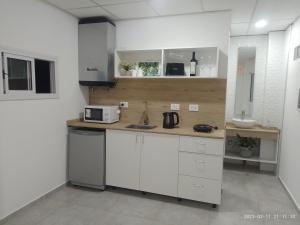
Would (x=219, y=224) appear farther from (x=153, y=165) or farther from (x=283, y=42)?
(x=283, y=42)

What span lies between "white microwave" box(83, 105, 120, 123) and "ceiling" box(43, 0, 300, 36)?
1335mm

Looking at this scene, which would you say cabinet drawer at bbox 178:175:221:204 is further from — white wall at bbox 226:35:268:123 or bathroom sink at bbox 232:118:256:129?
white wall at bbox 226:35:268:123

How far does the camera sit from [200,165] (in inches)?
104

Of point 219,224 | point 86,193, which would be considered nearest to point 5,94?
point 86,193

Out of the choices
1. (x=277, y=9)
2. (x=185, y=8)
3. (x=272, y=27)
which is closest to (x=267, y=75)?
(x=272, y=27)

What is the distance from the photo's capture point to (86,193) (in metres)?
3.01

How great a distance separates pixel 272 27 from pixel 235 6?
4.03 feet

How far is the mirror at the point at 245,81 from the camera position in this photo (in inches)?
158

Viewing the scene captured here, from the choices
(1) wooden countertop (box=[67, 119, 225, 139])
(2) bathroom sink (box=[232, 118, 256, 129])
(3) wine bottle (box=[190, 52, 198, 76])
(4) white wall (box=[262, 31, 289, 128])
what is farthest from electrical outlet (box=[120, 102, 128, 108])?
(4) white wall (box=[262, 31, 289, 128])

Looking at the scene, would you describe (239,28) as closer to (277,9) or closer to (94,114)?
(277,9)

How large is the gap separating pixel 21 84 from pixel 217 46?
2462 mm

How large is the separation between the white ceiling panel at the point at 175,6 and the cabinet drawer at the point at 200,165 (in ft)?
5.96

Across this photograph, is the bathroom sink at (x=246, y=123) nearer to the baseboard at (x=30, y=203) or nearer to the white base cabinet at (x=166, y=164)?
the white base cabinet at (x=166, y=164)

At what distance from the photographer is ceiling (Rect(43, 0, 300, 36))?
2.59 m
